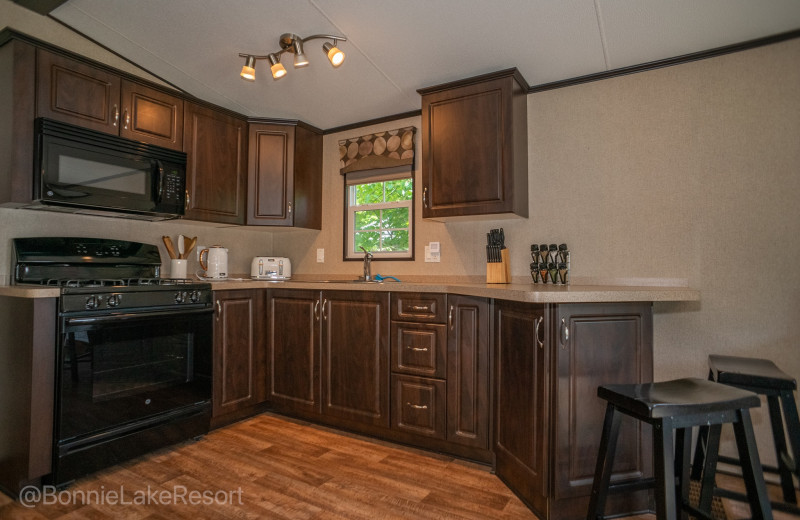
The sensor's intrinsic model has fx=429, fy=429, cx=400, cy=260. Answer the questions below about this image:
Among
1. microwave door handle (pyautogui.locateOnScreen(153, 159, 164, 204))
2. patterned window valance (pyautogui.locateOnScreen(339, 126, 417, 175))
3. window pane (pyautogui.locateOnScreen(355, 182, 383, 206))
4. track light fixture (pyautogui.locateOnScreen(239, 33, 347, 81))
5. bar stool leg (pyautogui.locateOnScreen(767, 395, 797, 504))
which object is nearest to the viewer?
bar stool leg (pyautogui.locateOnScreen(767, 395, 797, 504))

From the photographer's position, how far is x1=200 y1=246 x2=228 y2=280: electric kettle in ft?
10.5

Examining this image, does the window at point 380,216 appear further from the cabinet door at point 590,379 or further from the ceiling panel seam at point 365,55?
the cabinet door at point 590,379

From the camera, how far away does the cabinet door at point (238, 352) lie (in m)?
2.76

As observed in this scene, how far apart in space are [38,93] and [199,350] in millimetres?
1607

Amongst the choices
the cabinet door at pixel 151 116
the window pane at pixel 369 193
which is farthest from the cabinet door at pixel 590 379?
the cabinet door at pixel 151 116

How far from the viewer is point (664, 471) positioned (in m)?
1.27

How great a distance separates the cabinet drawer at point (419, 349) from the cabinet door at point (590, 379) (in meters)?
0.76

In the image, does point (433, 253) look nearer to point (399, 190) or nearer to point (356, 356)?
point (399, 190)

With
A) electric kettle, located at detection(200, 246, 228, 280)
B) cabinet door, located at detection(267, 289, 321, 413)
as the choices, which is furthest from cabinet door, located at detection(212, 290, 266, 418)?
electric kettle, located at detection(200, 246, 228, 280)

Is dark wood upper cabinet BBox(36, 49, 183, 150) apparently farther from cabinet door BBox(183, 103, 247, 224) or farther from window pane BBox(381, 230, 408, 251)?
window pane BBox(381, 230, 408, 251)

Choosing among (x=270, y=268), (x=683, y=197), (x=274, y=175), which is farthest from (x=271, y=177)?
(x=683, y=197)

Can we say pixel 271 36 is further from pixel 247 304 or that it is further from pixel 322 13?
pixel 247 304

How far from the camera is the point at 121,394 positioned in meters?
2.23

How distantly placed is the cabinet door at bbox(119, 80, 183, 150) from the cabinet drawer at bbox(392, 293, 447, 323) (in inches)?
71.6
